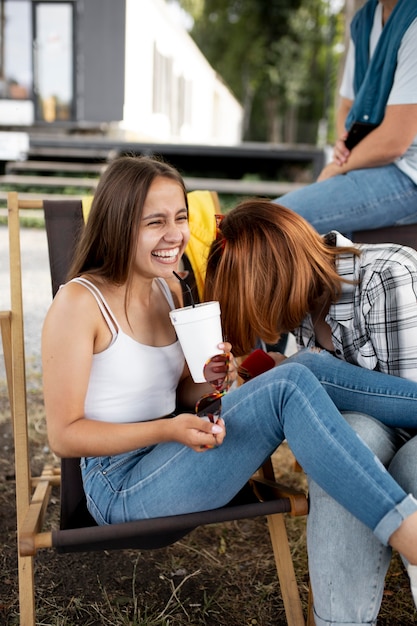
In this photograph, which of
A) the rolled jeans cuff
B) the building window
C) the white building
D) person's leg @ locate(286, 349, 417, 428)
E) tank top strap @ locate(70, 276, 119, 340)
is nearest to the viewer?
the rolled jeans cuff

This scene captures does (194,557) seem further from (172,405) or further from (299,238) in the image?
(299,238)

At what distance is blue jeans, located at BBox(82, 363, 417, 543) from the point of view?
1.63 m

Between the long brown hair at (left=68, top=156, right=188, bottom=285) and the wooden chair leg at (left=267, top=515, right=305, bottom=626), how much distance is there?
2.83ft

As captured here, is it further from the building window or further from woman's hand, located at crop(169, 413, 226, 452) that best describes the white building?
woman's hand, located at crop(169, 413, 226, 452)

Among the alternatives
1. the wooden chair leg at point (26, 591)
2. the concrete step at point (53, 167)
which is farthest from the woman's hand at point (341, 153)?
the concrete step at point (53, 167)

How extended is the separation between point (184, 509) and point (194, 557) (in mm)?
916

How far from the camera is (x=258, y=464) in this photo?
186 centimetres

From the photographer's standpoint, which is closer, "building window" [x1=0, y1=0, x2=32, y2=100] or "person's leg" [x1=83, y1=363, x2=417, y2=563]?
"person's leg" [x1=83, y1=363, x2=417, y2=563]

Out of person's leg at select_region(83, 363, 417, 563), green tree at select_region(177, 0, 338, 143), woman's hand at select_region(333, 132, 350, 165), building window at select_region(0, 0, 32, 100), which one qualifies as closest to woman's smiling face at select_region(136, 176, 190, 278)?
person's leg at select_region(83, 363, 417, 563)

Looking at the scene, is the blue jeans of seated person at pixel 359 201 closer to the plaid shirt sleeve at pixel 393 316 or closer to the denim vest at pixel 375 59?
the denim vest at pixel 375 59

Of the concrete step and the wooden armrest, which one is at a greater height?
the concrete step

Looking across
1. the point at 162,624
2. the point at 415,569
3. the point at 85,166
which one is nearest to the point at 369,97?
the point at 415,569

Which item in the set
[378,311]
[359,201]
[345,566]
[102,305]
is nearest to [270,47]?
[359,201]

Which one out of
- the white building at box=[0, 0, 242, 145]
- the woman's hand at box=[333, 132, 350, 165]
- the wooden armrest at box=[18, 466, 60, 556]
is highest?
the white building at box=[0, 0, 242, 145]
